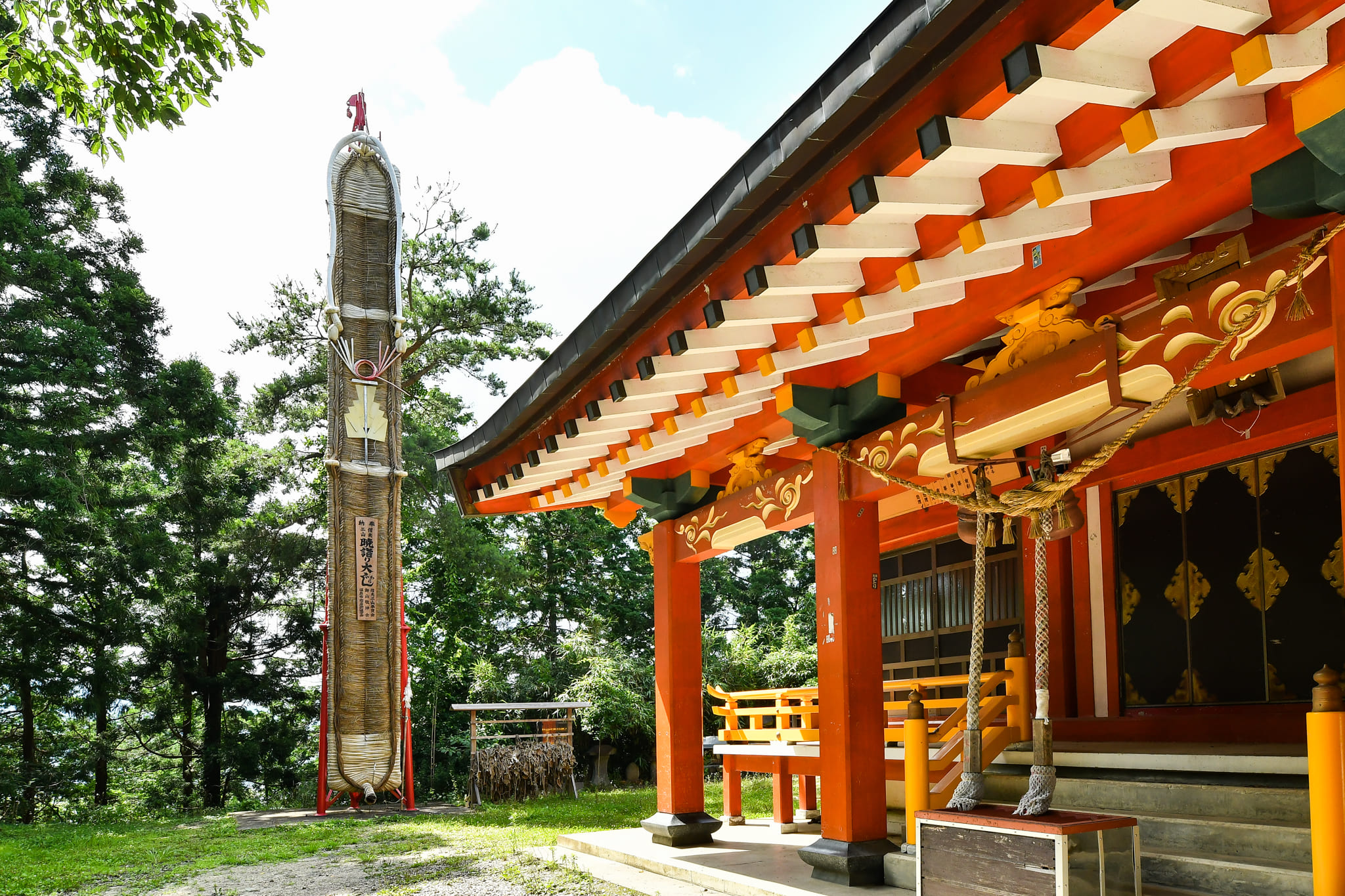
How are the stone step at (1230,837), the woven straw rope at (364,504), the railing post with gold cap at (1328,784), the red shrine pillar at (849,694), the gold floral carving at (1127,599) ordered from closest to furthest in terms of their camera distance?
the railing post with gold cap at (1328,784) < the stone step at (1230,837) < the red shrine pillar at (849,694) < the gold floral carving at (1127,599) < the woven straw rope at (364,504)

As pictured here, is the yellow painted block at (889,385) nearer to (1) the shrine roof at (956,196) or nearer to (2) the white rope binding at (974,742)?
(1) the shrine roof at (956,196)

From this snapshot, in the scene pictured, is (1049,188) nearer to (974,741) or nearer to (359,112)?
(974,741)

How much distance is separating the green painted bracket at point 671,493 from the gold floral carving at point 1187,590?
3.33 meters

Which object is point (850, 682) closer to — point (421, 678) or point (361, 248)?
point (361, 248)

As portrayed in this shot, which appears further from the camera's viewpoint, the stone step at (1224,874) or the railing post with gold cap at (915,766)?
the railing post with gold cap at (915,766)

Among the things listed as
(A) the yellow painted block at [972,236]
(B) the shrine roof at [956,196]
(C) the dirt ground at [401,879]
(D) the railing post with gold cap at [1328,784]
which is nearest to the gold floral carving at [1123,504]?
(B) the shrine roof at [956,196]

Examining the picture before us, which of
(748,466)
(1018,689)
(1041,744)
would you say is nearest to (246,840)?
(748,466)

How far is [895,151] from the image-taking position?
3.17 metres

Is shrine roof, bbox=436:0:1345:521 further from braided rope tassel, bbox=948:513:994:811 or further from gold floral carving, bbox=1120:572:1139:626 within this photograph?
gold floral carving, bbox=1120:572:1139:626

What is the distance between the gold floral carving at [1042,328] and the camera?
4141 mm

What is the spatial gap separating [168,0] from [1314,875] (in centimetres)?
562

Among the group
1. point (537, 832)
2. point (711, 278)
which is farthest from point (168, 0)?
point (537, 832)

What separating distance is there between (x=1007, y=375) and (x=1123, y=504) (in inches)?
113

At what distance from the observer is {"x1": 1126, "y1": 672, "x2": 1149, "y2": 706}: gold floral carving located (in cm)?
631
